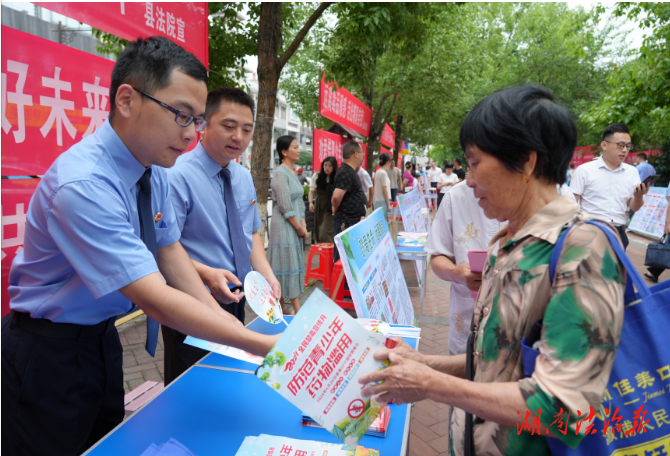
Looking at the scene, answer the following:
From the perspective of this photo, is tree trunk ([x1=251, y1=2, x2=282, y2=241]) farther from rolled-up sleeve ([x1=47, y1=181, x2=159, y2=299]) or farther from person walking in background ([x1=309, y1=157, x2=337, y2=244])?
rolled-up sleeve ([x1=47, y1=181, x2=159, y2=299])

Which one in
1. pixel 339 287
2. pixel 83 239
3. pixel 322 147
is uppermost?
pixel 322 147

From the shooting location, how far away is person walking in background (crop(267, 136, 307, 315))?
4.61 metres

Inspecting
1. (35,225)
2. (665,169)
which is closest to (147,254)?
(35,225)

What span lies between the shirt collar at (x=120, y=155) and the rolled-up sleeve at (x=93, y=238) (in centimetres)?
18

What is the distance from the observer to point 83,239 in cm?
118

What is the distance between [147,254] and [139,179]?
0.40 m

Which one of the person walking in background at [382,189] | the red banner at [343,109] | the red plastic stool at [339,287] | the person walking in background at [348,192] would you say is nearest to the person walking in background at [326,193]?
the person walking in background at [348,192]

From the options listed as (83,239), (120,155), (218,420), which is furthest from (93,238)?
(218,420)

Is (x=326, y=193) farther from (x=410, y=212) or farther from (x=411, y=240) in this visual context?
(x=411, y=240)

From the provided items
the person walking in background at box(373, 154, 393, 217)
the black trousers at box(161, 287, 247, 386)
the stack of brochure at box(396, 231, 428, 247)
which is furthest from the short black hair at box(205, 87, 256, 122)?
the person walking in background at box(373, 154, 393, 217)

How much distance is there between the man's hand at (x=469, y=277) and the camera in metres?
1.83

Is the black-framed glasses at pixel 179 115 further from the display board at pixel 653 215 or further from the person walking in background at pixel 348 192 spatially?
the display board at pixel 653 215

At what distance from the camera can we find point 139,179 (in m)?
1.51

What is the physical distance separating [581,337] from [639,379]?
0.55 ft
